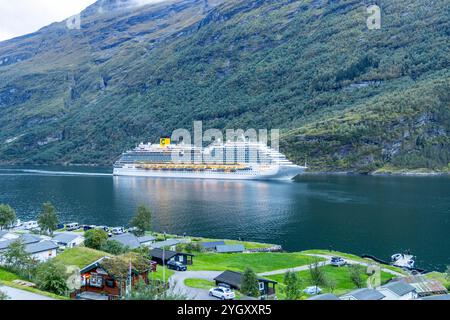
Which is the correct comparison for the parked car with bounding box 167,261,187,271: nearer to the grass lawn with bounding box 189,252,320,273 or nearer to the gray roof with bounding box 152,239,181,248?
the grass lawn with bounding box 189,252,320,273

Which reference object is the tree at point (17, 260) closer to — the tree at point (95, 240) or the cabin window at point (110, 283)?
the tree at point (95, 240)

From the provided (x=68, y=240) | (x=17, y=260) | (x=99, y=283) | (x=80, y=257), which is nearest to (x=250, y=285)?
(x=99, y=283)

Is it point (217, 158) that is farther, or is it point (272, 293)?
point (217, 158)

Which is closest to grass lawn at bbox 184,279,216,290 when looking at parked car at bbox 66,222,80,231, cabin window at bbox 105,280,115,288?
cabin window at bbox 105,280,115,288

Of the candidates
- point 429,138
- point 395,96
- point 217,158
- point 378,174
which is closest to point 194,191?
point 217,158

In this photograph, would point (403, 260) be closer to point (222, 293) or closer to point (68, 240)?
point (222, 293)
